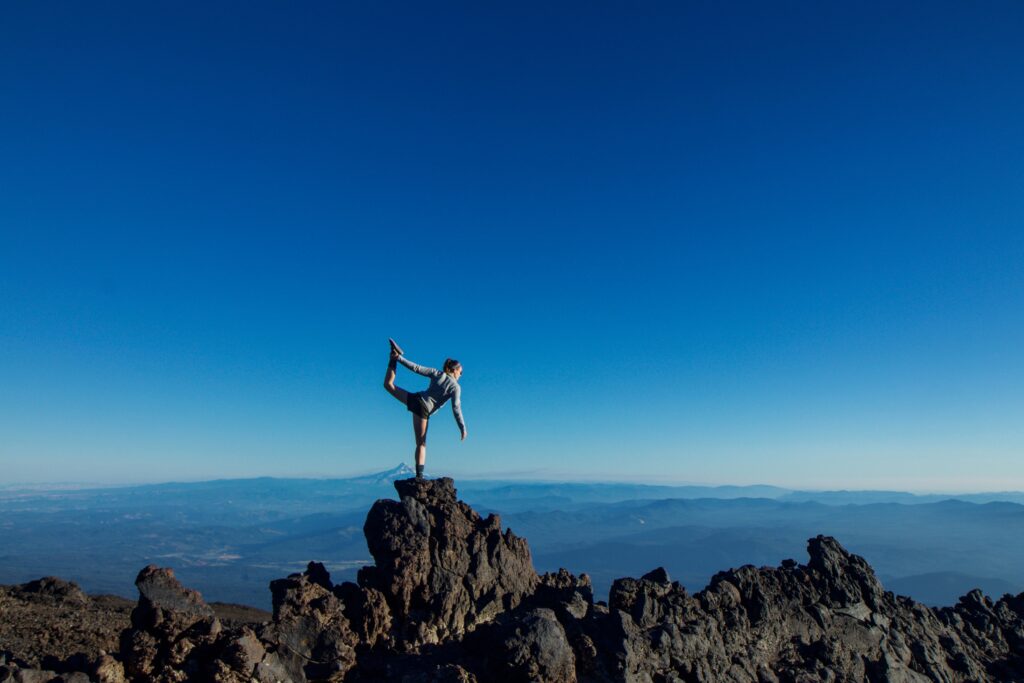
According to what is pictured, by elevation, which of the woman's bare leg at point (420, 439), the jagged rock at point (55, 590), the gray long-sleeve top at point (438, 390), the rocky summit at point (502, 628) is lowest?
the jagged rock at point (55, 590)

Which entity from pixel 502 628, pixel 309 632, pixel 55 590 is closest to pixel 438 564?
pixel 502 628

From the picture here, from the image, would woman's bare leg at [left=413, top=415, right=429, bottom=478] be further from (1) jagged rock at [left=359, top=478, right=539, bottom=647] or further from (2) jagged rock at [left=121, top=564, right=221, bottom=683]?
(2) jagged rock at [left=121, top=564, right=221, bottom=683]

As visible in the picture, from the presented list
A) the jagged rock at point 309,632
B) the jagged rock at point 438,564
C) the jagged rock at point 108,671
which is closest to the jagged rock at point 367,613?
the jagged rock at point 309,632

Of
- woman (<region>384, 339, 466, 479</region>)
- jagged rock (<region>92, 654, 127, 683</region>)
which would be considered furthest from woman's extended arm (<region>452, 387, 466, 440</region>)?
jagged rock (<region>92, 654, 127, 683</region>)

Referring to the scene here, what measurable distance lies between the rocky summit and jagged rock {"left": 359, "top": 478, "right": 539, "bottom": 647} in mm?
34

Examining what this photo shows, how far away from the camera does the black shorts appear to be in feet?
47.7

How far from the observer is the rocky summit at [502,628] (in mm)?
9758

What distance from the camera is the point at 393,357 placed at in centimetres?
1409

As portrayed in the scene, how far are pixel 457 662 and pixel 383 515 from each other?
4000mm

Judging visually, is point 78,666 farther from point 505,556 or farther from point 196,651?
point 505,556

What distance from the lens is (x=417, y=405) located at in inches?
574

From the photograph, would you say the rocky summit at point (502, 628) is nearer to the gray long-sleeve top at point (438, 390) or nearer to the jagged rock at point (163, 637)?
the jagged rock at point (163, 637)

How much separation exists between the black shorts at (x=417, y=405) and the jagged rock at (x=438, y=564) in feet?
5.91

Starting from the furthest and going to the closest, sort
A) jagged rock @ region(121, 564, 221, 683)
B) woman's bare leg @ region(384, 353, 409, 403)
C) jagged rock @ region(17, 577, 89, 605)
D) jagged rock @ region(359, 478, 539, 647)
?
jagged rock @ region(17, 577, 89, 605), woman's bare leg @ region(384, 353, 409, 403), jagged rock @ region(359, 478, 539, 647), jagged rock @ region(121, 564, 221, 683)
